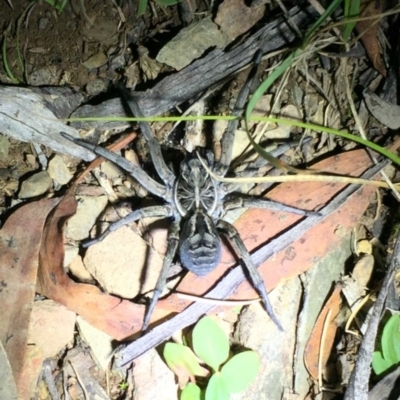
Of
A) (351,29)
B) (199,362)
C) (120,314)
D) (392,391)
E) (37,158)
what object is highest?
(37,158)

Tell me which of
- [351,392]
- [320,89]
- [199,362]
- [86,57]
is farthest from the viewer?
[86,57]

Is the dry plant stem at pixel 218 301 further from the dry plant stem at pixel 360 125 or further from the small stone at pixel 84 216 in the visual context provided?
the dry plant stem at pixel 360 125

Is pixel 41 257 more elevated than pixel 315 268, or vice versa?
pixel 41 257

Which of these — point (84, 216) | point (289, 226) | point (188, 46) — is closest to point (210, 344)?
point (289, 226)

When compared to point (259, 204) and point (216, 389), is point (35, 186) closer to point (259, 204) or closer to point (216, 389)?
point (259, 204)

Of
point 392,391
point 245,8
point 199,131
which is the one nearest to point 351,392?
point 392,391

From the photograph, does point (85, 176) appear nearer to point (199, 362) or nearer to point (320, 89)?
point (199, 362)

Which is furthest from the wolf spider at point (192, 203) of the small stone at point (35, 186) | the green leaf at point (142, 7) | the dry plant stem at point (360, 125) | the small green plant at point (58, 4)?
the small green plant at point (58, 4)
